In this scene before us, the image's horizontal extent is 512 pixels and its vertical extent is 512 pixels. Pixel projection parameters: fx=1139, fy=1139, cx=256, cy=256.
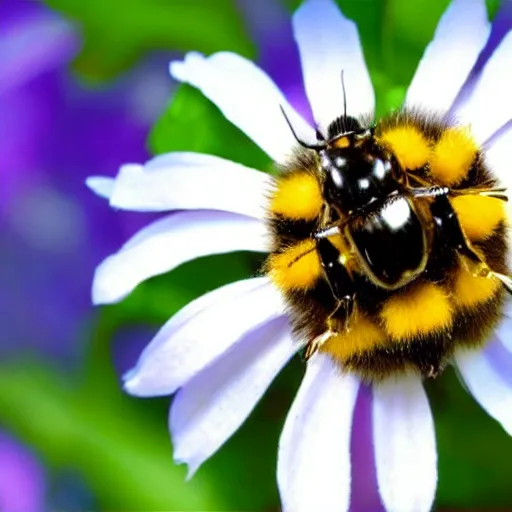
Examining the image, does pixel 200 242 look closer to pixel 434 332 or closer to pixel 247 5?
pixel 434 332

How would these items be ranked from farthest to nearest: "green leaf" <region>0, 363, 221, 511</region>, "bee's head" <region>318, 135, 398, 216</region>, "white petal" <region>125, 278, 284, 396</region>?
1. "green leaf" <region>0, 363, 221, 511</region>
2. "white petal" <region>125, 278, 284, 396</region>
3. "bee's head" <region>318, 135, 398, 216</region>

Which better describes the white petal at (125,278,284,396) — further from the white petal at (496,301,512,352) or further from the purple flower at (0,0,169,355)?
the purple flower at (0,0,169,355)

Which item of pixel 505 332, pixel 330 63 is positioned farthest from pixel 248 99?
pixel 505 332

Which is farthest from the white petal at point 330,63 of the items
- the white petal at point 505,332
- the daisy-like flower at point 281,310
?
the white petal at point 505,332

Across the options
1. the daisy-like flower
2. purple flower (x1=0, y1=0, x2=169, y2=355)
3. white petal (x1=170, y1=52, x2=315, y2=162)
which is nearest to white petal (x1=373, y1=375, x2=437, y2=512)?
the daisy-like flower

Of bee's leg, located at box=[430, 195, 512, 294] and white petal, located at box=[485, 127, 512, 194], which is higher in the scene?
white petal, located at box=[485, 127, 512, 194]

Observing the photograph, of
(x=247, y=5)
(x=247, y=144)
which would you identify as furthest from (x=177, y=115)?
(x=247, y=5)
